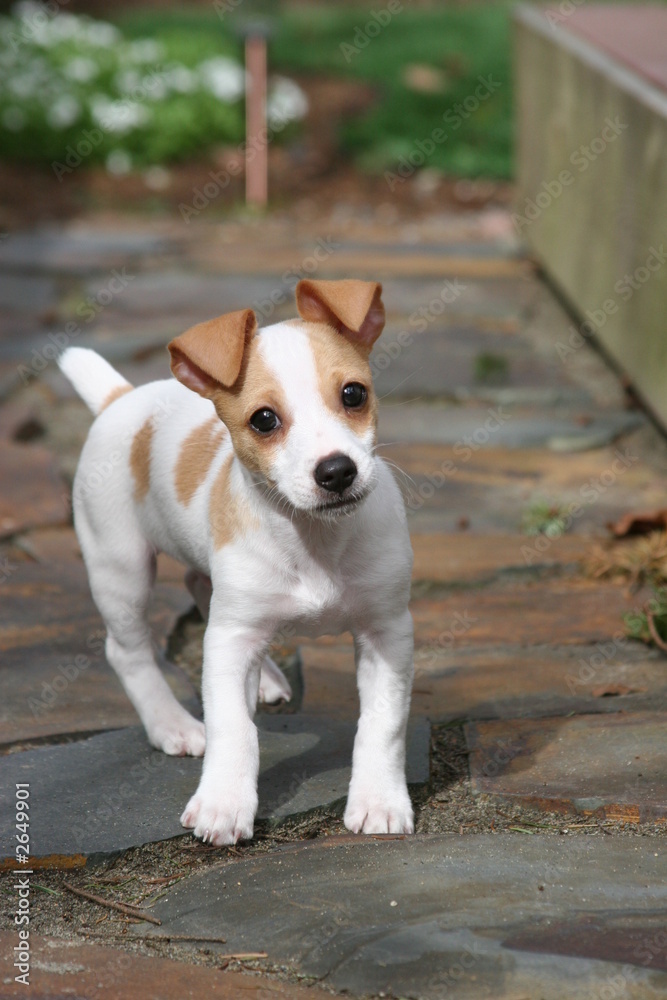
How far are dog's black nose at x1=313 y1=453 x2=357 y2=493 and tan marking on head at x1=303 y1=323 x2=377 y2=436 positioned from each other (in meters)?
0.17

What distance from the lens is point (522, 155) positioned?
9836 mm

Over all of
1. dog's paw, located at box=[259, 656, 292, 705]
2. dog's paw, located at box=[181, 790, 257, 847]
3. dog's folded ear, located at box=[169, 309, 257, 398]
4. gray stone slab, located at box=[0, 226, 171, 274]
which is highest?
dog's folded ear, located at box=[169, 309, 257, 398]

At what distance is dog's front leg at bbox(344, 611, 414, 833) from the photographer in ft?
10.6

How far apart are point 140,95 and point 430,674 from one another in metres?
9.88

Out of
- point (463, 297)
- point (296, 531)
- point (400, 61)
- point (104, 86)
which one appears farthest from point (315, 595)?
point (400, 61)

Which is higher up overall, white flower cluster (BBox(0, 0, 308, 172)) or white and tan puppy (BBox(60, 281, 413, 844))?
white and tan puppy (BBox(60, 281, 413, 844))

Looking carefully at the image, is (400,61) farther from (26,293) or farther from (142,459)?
(142,459)

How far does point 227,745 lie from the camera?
3221 millimetres

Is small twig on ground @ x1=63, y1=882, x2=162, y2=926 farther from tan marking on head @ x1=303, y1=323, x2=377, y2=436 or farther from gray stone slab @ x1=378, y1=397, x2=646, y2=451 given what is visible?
gray stone slab @ x1=378, y1=397, x2=646, y2=451

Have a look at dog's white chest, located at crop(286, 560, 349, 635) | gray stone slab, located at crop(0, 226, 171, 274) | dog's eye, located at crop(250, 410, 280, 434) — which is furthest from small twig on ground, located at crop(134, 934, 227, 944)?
gray stone slab, located at crop(0, 226, 171, 274)

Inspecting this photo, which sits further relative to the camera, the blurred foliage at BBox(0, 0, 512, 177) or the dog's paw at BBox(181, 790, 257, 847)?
the blurred foliage at BBox(0, 0, 512, 177)

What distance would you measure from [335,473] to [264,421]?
272 mm

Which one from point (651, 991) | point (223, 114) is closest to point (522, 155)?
point (223, 114)

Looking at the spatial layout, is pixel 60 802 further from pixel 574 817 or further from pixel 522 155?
pixel 522 155
